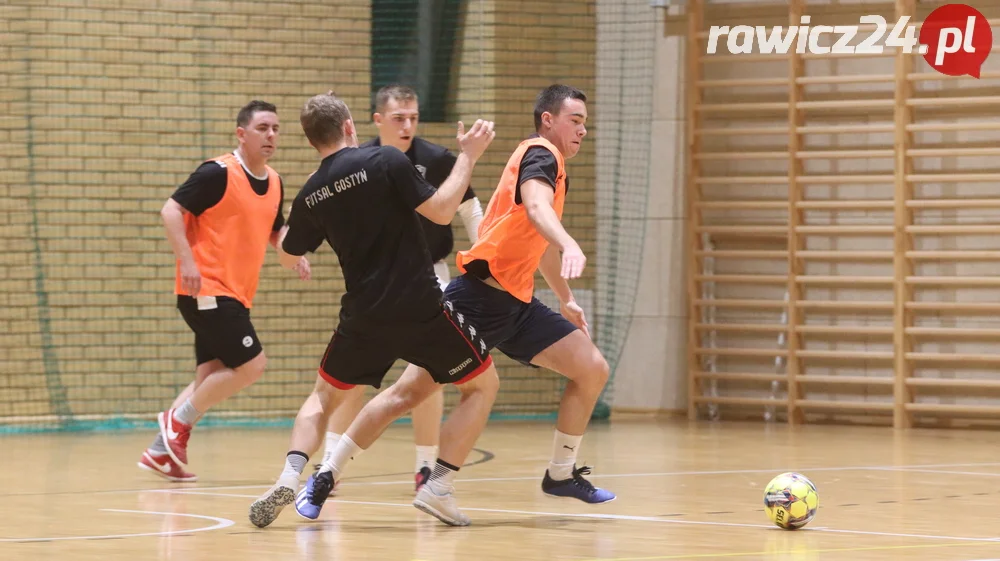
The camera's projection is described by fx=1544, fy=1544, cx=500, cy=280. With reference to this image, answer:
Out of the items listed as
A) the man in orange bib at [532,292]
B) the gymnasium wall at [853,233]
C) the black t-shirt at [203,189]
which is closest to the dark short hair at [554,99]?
the man in orange bib at [532,292]

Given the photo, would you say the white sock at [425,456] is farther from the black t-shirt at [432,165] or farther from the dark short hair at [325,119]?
the dark short hair at [325,119]

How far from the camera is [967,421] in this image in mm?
10906

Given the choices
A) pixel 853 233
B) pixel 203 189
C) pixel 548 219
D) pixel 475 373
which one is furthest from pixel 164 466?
pixel 853 233

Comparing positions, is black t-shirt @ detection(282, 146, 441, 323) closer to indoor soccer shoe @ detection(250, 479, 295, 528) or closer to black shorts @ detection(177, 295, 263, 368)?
indoor soccer shoe @ detection(250, 479, 295, 528)

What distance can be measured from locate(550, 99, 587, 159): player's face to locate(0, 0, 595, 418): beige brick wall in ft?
18.7

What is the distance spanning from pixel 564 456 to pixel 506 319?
62 cm

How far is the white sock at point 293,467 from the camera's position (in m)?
5.38

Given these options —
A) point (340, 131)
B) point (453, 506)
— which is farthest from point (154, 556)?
point (340, 131)

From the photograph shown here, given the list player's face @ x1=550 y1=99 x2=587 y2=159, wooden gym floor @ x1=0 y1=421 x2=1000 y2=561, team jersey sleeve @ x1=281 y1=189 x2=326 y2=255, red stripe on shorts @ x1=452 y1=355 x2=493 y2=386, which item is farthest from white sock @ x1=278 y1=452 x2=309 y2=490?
player's face @ x1=550 y1=99 x2=587 y2=159

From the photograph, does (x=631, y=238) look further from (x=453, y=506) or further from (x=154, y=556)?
(x=154, y=556)

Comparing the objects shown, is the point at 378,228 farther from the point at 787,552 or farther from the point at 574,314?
the point at 787,552

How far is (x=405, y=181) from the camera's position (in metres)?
5.34

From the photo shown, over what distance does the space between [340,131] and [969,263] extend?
6.70 metres

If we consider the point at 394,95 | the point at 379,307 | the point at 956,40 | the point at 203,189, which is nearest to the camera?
the point at 379,307
